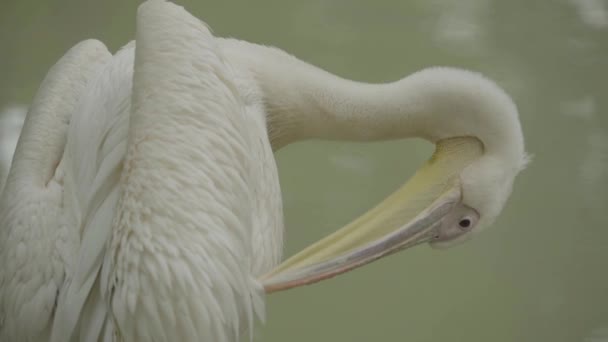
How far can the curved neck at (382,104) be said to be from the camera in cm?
191

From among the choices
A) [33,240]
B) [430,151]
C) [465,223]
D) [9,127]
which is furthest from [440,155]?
[9,127]

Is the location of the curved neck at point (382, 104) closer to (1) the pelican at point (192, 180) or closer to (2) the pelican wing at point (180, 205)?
(1) the pelican at point (192, 180)

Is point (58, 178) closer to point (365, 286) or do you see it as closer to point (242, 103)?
point (242, 103)

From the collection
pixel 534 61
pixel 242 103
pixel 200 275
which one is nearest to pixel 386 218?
pixel 242 103

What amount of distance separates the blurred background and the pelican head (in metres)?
1.12

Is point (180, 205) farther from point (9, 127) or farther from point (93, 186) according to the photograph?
point (9, 127)

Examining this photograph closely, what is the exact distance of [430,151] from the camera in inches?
126

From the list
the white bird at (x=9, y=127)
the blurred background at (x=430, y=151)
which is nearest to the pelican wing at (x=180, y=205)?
the blurred background at (x=430, y=151)

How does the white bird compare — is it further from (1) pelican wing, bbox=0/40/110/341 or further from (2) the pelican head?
(2) the pelican head

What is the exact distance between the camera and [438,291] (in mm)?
3062

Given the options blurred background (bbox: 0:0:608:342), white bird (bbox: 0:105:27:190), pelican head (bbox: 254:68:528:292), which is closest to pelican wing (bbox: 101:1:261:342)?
pelican head (bbox: 254:68:528:292)

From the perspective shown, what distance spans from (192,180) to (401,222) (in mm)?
687

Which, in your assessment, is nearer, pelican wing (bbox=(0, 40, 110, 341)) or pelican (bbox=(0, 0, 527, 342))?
pelican (bbox=(0, 0, 527, 342))

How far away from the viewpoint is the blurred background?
10.0 ft
